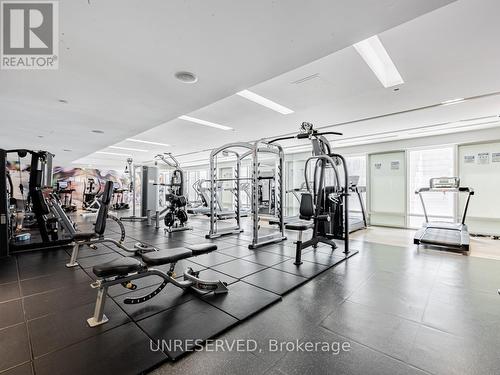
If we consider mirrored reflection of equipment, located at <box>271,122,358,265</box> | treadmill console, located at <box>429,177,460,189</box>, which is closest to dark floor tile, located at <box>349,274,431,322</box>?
mirrored reflection of equipment, located at <box>271,122,358,265</box>

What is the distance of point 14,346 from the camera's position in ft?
5.48

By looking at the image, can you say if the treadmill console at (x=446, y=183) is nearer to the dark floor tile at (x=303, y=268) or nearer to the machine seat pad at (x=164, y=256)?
the dark floor tile at (x=303, y=268)

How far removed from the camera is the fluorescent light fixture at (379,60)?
2.68 m

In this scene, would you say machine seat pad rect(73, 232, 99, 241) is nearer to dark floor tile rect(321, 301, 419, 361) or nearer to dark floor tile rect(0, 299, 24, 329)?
dark floor tile rect(0, 299, 24, 329)

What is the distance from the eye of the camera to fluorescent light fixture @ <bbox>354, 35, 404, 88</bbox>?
8.78ft

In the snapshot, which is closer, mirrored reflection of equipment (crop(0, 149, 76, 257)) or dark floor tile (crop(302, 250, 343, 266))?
dark floor tile (crop(302, 250, 343, 266))

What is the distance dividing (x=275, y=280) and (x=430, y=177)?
290 inches

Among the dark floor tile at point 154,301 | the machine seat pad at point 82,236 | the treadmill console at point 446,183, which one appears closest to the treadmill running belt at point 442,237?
the treadmill console at point 446,183

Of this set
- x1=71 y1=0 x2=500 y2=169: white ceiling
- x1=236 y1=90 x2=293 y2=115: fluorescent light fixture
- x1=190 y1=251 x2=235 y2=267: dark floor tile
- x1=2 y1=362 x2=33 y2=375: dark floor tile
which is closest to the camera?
x1=2 y1=362 x2=33 y2=375: dark floor tile

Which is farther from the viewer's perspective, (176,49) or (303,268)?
(303,268)

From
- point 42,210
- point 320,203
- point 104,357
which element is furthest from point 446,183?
point 42,210

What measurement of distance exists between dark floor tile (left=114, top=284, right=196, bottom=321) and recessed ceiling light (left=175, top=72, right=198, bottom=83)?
110 inches

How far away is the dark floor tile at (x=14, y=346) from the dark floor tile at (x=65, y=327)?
0.04m

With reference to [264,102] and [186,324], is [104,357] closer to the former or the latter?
[186,324]
